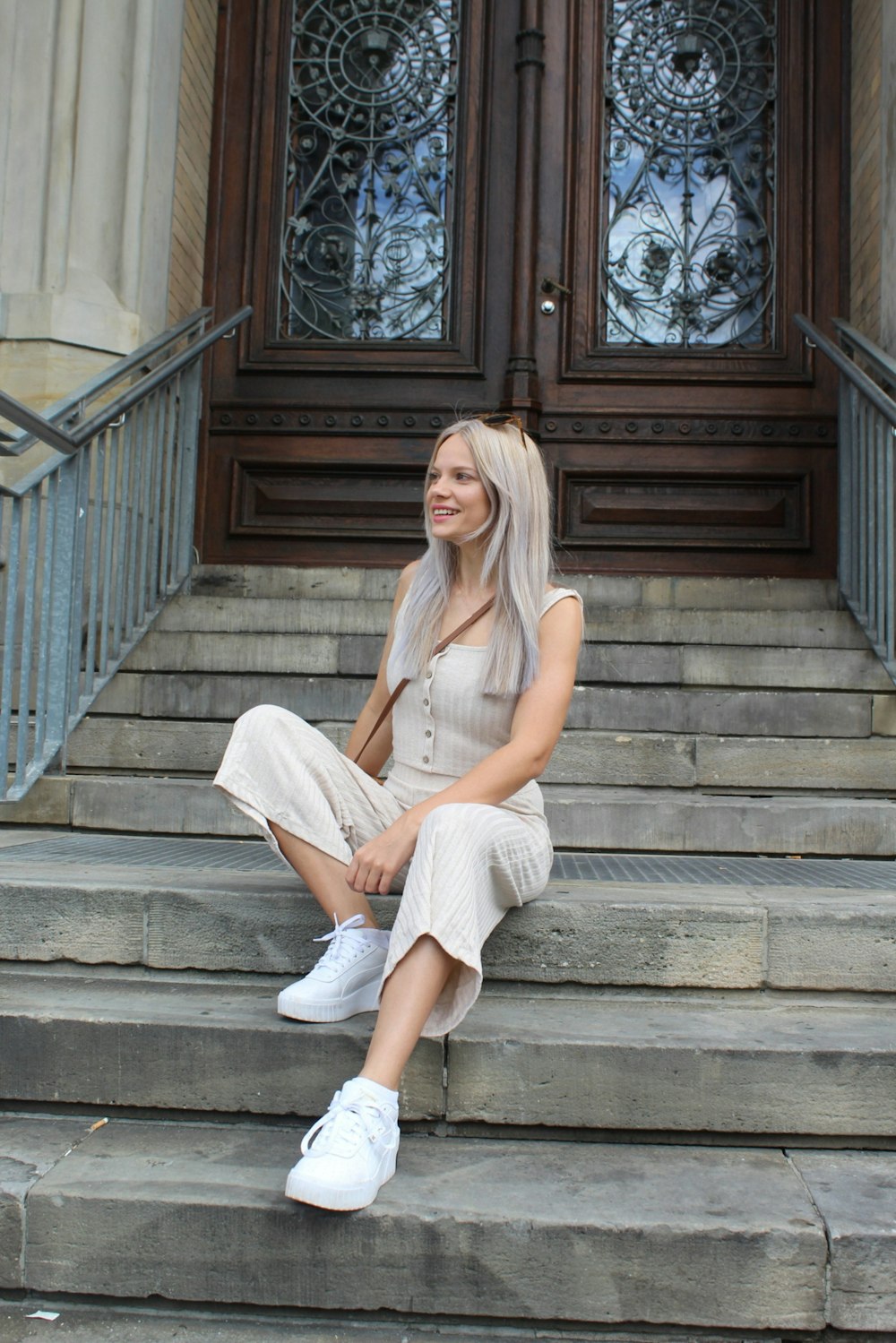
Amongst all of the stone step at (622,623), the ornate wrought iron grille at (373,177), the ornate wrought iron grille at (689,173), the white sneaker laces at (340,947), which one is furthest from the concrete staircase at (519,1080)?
the ornate wrought iron grille at (373,177)

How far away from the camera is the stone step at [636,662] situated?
Result: 4027 mm

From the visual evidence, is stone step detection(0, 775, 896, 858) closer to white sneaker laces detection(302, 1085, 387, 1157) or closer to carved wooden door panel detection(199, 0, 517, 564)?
white sneaker laces detection(302, 1085, 387, 1157)

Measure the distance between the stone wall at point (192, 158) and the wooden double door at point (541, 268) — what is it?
0.29 ft

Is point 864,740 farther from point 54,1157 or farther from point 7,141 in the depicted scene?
point 7,141

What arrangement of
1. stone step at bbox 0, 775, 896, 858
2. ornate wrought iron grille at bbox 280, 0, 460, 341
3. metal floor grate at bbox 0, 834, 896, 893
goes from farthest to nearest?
ornate wrought iron grille at bbox 280, 0, 460, 341 → stone step at bbox 0, 775, 896, 858 → metal floor grate at bbox 0, 834, 896, 893

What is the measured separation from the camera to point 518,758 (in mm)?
2309

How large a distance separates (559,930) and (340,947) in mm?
464

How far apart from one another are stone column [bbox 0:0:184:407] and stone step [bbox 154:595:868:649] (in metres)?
1.16

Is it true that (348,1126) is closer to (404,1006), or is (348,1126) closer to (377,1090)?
(377,1090)

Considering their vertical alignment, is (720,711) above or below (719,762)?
above

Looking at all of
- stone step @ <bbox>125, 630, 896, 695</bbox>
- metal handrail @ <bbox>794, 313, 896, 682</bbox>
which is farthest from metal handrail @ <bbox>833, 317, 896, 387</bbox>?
stone step @ <bbox>125, 630, 896, 695</bbox>

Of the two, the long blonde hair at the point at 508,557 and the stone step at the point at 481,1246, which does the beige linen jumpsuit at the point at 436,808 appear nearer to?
the long blonde hair at the point at 508,557

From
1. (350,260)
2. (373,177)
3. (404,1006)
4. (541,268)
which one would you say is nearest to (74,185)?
(350,260)

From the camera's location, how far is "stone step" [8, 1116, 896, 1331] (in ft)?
5.99
